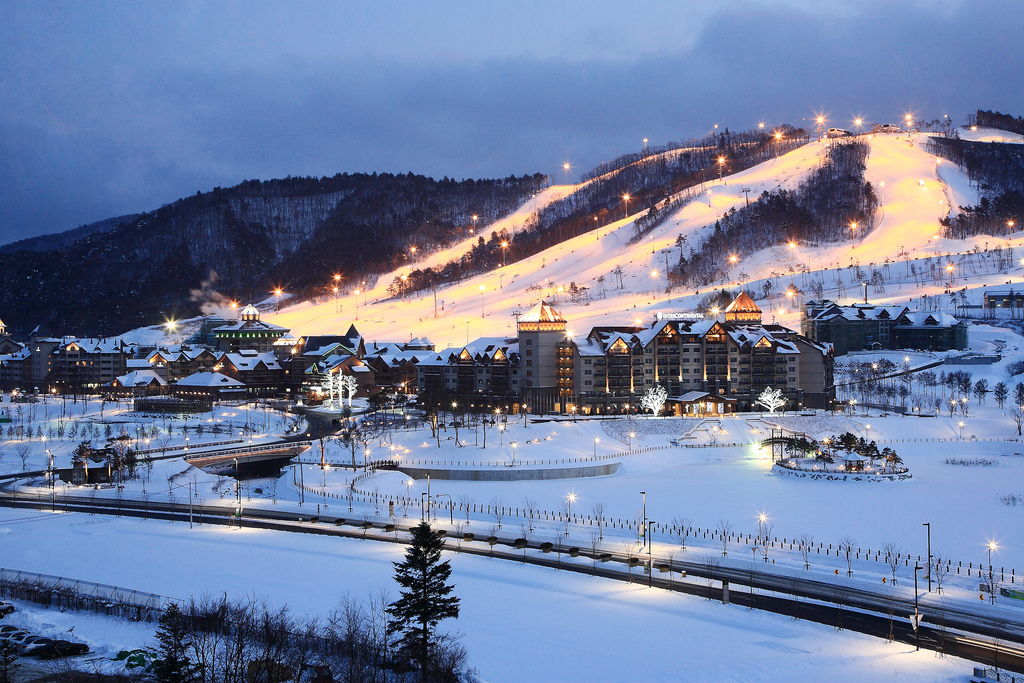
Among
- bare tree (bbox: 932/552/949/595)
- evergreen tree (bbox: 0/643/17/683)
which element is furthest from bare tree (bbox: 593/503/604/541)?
evergreen tree (bbox: 0/643/17/683)

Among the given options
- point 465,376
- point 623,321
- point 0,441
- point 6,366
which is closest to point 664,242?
point 623,321

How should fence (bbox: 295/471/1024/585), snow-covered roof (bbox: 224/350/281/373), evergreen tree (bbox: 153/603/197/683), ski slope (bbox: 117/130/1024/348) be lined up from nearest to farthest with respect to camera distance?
1. evergreen tree (bbox: 153/603/197/683)
2. fence (bbox: 295/471/1024/585)
3. snow-covered roof (bbox: 224/350/281/373)
4. ski slope (bbox: 117/130/1024/348)

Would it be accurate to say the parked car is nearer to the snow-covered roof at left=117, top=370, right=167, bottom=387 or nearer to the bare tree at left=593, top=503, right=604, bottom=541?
the bare tree at left=593, top=503, right=604, bottom=541

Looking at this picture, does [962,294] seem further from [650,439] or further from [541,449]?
[541,449]

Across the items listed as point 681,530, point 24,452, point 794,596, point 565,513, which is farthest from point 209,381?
point 794,596

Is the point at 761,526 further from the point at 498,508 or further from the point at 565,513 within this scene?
the point at 498,508

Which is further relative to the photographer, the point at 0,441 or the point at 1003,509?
the point at 0,441
